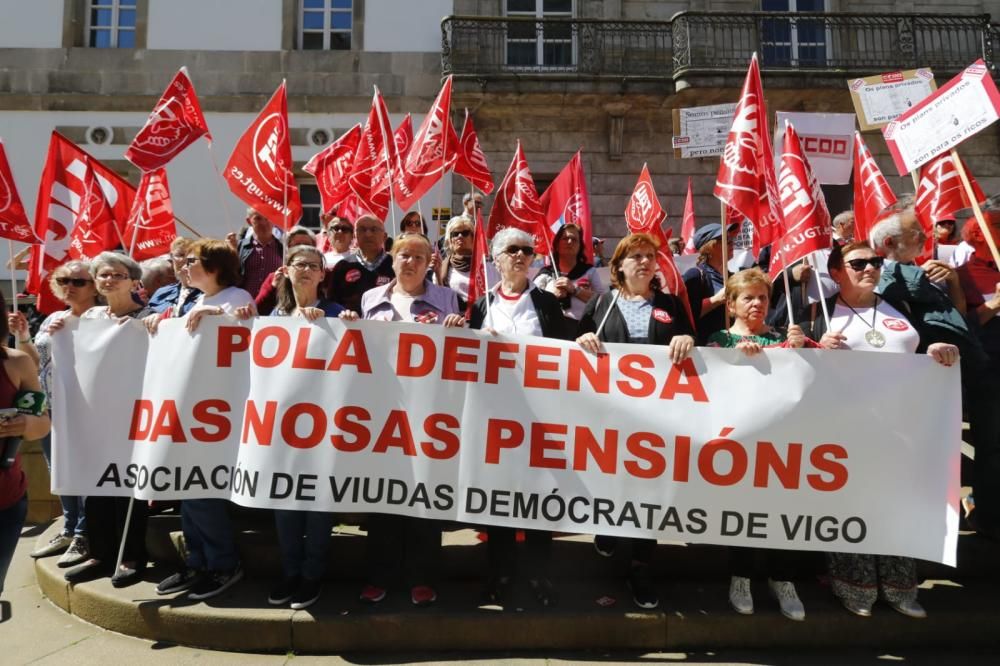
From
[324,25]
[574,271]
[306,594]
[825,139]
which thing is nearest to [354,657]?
[306,594]

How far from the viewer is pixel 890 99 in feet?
20.8

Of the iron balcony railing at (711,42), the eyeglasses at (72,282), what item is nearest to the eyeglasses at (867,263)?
the eyeglasses at (72,282)

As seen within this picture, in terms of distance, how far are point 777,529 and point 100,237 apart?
545 centimetres

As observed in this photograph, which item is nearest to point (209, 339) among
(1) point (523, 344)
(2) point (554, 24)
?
(1) point (523, 344)

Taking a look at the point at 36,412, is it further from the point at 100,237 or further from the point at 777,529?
the point at 100,237

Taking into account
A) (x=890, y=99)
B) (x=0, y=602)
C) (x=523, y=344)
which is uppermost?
(x=890, y=99)

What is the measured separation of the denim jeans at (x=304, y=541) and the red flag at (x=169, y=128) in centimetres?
317

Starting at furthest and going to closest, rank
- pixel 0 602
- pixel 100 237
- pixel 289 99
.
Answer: pixel 289 99, pixel 100 237, pixel 0 602

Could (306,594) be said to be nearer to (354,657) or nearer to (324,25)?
(354,657)

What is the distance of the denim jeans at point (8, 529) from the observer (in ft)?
8.34

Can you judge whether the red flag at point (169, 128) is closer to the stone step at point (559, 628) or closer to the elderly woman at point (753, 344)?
the stone step at point (559, 628)

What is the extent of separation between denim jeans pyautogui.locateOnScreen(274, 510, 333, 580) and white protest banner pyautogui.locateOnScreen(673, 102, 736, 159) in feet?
Result: 29.7

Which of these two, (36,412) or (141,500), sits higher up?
(36,412)

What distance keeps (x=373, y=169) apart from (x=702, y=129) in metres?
6.75
